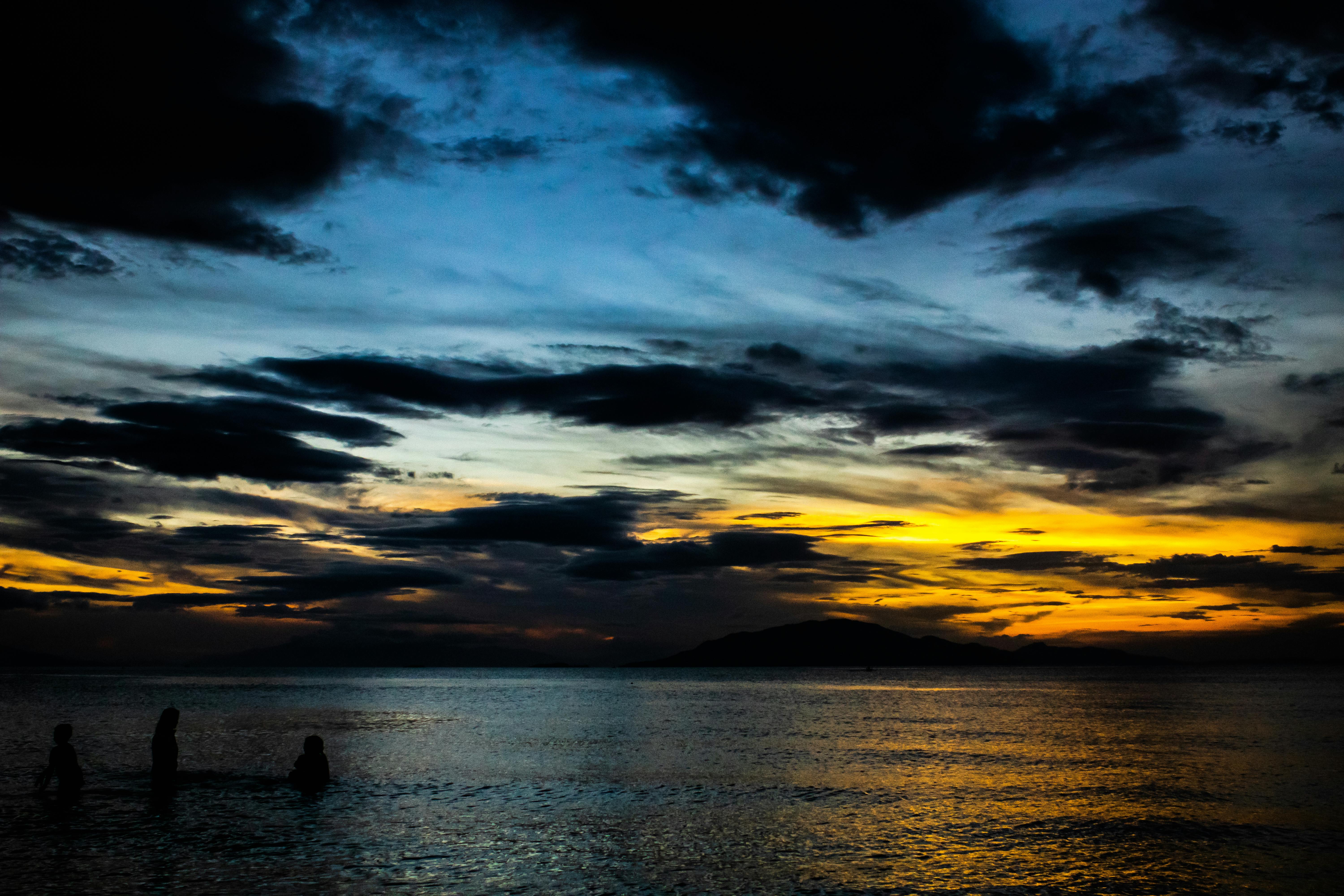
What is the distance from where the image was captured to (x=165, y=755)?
36125mm

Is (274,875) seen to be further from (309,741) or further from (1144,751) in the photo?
(1144,751)

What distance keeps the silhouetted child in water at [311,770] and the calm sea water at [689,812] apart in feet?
3.93

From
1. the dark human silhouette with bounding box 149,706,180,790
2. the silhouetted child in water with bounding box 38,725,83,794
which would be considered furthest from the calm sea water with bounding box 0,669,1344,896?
the dark human silhouette with bounding box 149,706,180,790

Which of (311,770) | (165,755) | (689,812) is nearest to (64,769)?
(165,755)

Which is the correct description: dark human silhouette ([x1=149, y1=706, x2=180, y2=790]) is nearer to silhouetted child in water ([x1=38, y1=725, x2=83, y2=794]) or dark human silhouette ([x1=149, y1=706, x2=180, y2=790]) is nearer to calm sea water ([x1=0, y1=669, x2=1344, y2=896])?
calm sea water ([x1=0, y1=669, x2=1344, y2=896])

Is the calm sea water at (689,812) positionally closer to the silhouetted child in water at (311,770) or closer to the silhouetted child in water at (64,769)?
the silhouetted child in water at (64,769)

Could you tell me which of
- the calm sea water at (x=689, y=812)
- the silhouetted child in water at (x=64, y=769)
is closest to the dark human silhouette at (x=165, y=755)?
the calm sea water at (x=689, y=812)

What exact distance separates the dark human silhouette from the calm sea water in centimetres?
104

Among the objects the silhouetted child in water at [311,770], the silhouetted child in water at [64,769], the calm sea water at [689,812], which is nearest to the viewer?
the calm sea water at [689,812]

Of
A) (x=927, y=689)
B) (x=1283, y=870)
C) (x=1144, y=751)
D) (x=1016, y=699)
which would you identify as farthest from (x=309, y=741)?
(x=927, y=689)

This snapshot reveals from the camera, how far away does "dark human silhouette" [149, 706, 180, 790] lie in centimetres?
3547

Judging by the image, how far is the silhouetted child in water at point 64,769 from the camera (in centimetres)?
3166

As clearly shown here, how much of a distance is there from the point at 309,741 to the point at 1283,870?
34146mm

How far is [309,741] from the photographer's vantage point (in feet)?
122
